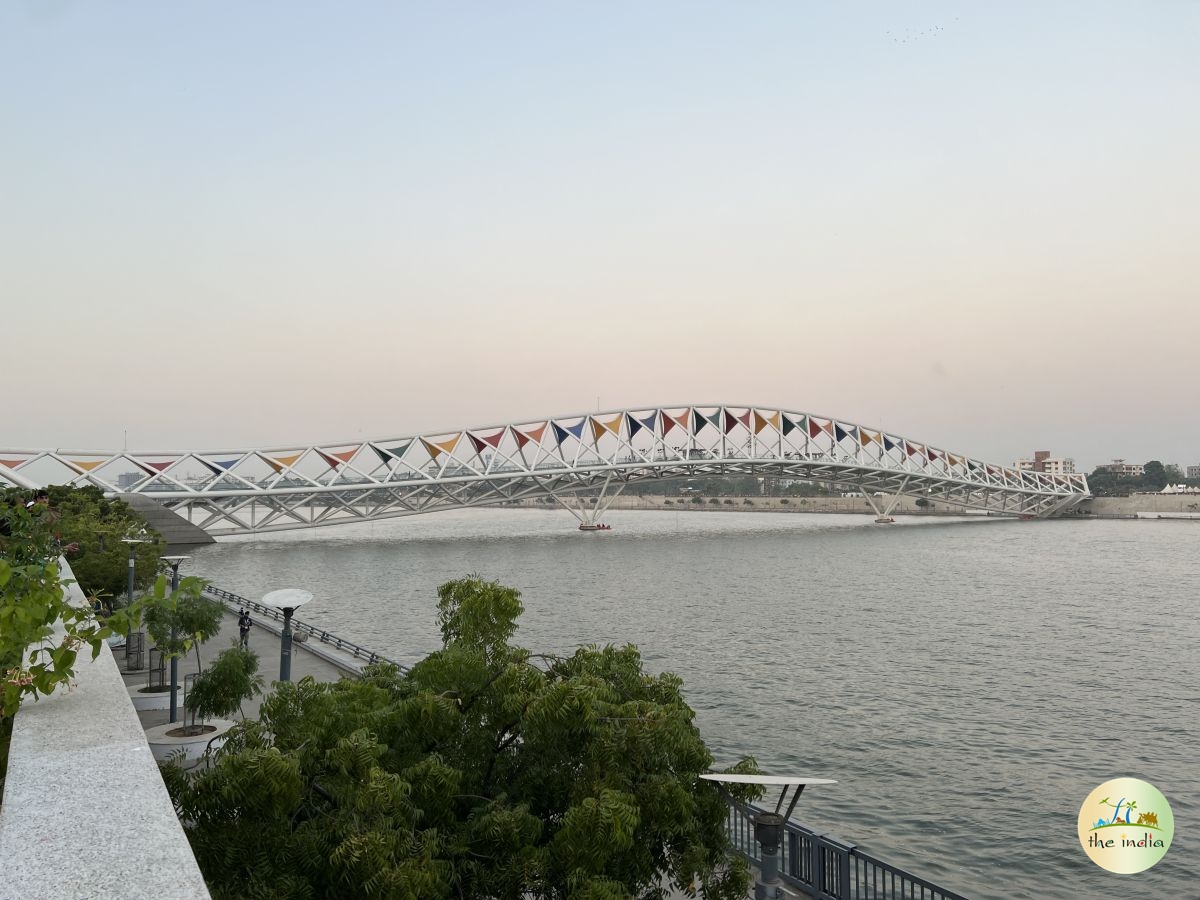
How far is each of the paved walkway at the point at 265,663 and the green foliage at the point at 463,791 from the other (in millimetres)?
11694

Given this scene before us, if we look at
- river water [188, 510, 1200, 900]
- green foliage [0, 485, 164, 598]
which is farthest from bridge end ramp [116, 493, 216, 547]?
green foliage [0, 485, 164, 598]

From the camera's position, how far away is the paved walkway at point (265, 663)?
62.2 ft

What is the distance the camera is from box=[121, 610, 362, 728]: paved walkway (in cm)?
1896

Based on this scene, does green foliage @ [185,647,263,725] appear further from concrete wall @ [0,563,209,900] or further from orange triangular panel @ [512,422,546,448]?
orange triangular panel @ [512,422,546,448]

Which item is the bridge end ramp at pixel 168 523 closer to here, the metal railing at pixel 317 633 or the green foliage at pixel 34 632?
the metal railing at pixel 317 633

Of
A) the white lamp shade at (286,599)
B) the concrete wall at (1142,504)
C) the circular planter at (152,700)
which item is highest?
the white lamp shade at (286,599)

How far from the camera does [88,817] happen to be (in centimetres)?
385

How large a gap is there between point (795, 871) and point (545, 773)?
4.82 metres

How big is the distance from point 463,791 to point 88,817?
420 cm

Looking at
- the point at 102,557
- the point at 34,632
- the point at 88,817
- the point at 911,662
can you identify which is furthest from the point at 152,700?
the point at 911,662

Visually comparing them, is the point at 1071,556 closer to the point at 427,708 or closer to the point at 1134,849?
the point at 1134,849

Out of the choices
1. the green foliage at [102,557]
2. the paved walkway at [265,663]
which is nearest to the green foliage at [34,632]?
the paved walkway at [265,663]

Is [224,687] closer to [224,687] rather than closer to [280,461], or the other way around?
[224,687]

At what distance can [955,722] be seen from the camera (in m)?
21.1
